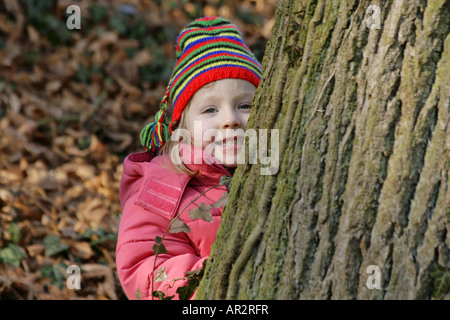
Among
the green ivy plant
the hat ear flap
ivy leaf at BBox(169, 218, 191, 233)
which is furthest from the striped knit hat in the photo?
ivy leaf at BBox(169, 218, 191, 233)

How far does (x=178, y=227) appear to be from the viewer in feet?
7.30

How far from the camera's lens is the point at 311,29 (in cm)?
177

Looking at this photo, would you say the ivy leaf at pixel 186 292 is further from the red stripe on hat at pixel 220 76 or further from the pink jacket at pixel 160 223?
the red stripe on hat at pixel 220 76

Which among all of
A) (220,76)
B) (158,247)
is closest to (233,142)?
(220,76)

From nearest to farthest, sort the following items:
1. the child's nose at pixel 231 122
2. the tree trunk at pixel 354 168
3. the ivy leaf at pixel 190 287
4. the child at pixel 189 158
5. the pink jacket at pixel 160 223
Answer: the tree trunk at pixel 354 168
the ivy leaf at pixel 190 287
the pink jacket at pixel 160 223
the child at pixel 189 158
the child's nose at pixel 231 122

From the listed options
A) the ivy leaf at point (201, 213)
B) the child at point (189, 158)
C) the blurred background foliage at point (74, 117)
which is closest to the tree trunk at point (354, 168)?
the ivy leaf at point (201, 213)

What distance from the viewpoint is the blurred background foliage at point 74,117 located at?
4.05m

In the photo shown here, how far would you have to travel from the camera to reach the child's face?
100.0 inches

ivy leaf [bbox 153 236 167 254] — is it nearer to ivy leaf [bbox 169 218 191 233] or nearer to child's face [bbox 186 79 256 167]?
ivy leaf [bbox 169 218 191 233]

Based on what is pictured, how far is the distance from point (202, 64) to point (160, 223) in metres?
0.80

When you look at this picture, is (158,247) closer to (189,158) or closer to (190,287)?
(190,287)

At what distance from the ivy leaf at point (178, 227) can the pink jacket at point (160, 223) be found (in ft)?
0.37
